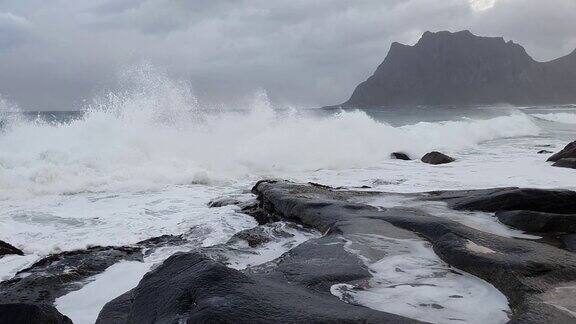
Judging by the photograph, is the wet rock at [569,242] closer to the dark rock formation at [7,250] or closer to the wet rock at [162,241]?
the wet rock at [162,241]

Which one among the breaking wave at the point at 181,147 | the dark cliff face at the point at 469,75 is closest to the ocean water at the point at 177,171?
the breaking wave at the point at 181,147

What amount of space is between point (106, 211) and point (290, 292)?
6.65 metres

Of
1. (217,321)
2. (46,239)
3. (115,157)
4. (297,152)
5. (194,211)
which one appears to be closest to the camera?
(217,321)

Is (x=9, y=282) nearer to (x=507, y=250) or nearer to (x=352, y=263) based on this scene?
(x=352, y=263)

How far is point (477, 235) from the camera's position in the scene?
16.0 feet

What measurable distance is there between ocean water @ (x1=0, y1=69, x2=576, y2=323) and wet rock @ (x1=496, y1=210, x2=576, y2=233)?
20cm

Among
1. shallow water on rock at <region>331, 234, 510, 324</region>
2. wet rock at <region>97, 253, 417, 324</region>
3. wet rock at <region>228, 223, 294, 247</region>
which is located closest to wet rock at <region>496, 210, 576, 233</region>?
A: shallow water on rock at <region>331, 234, 510, 324</region>

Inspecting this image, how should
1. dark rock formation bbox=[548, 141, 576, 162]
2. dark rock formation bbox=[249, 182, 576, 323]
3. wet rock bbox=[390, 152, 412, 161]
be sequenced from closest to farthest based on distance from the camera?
dark rock formation bbox=[249, 182, 576, 323]
dark rock formation bbox=[548, 141, 576, 162]
wet rock bbox=[390, 152, 412, 161]

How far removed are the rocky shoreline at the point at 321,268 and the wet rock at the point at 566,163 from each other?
25.5 feet

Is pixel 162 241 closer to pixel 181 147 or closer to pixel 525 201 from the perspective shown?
pixel 525 201

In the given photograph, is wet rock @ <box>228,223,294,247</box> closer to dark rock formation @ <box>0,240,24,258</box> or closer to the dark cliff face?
dark rock formation @ <box>0,240,24,258</box>

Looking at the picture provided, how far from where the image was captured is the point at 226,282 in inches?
126

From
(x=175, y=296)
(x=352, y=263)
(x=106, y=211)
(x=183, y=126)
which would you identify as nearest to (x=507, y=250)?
(x=352, y=263)

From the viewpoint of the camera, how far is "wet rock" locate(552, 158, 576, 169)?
13099 mm
